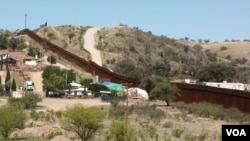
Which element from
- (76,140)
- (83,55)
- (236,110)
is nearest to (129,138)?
(76,140)

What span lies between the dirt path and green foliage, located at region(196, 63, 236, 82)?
2007 cm

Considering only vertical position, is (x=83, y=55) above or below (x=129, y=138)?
above

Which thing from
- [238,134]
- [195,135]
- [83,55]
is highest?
[83,55]

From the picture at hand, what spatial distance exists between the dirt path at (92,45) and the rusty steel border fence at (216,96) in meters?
33.6

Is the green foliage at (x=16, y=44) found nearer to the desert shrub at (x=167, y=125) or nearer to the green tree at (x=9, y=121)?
the desert shrub at (x=167, y=125)

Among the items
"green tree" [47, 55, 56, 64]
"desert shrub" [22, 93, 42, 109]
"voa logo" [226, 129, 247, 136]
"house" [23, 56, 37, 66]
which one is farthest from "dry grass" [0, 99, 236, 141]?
"green tree" [47, 55, 56, 64]

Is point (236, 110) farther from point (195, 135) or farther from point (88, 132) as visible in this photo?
point (88, 132)

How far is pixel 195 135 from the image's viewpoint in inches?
1272

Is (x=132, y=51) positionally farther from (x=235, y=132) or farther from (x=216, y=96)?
(x=235, y=132)

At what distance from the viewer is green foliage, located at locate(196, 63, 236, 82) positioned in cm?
8731

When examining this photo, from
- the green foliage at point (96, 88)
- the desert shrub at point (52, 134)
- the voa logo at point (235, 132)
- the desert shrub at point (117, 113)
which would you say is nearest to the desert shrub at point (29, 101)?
the desert shrub at point (117, 113)

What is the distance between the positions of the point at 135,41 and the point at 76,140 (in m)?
94.3

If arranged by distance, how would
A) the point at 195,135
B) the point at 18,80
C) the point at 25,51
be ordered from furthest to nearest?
the point at 25,51, the point at 18,80, the point at 195,135

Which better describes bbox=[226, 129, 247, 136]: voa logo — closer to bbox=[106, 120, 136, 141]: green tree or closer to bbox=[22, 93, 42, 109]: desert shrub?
bbox=[106, 120, 136, 141]: green tree
